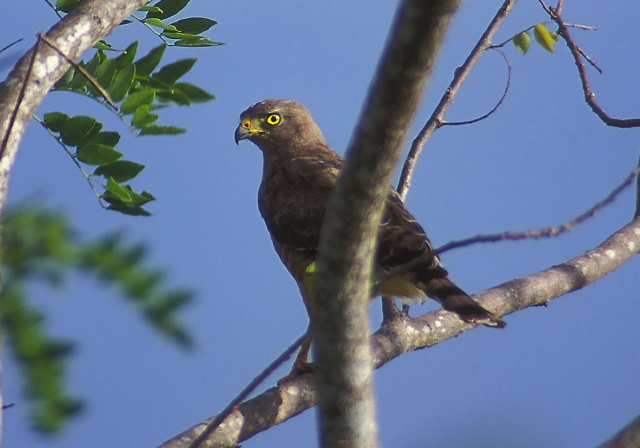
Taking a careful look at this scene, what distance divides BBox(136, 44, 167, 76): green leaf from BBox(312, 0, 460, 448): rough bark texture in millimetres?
2016

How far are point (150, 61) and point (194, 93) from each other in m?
0.26

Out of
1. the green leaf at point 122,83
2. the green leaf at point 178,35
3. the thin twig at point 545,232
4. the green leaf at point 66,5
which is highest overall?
the green leaf at point 66,5

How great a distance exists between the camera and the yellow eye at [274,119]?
6352 mm

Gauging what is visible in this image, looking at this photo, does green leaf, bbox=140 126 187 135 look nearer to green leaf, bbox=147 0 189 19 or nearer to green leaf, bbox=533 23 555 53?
green leaf, bbox=147 0 189 19

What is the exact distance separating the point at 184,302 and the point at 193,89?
8.71 ft

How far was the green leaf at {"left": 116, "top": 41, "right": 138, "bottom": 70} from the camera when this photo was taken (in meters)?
3.38

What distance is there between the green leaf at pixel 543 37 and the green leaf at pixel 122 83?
2.48 meters

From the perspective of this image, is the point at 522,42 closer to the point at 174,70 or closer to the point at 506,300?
the point at 506,300

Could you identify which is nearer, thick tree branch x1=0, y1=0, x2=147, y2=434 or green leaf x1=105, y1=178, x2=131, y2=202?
thick tree branch x1=0, y1=0, x2=147, y2=434

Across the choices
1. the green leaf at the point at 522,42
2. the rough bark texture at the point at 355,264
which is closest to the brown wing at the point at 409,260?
the green leaf at the point at 522,42

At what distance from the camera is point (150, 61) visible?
11.8ft

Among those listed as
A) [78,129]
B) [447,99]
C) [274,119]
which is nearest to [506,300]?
[447,99]

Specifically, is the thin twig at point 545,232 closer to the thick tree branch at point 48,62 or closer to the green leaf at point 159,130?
the thick tree branch at point 48,62

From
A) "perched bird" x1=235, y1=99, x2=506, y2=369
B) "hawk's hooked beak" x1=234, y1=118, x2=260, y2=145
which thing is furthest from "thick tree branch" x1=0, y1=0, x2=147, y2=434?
"hawk's hooked beak" x1=234, y1=118, x2=260, y2=145
